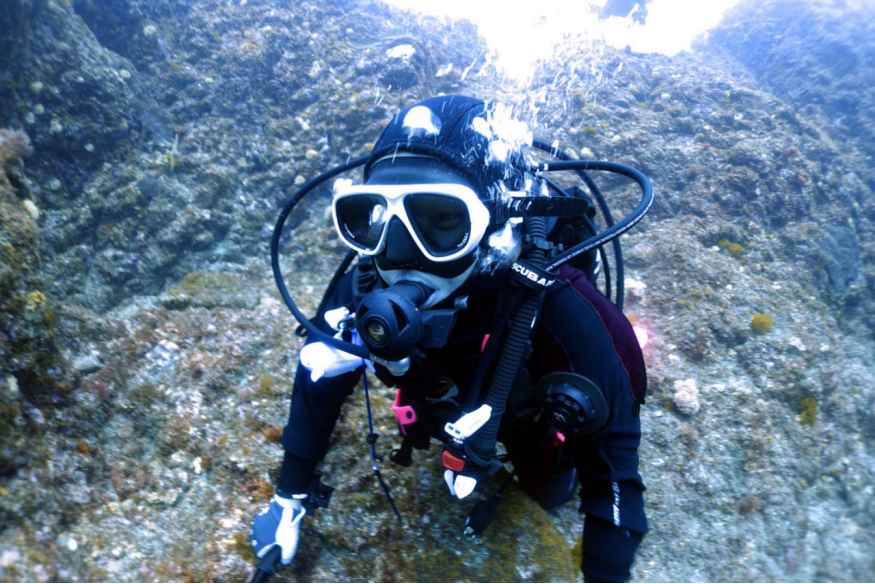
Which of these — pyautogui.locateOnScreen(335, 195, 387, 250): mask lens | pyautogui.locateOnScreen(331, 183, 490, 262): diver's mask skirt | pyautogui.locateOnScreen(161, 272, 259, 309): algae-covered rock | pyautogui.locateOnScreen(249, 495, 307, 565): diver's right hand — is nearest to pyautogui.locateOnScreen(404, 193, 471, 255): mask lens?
pyautogui.locateOnScreen(331, 183, 490, 262): diver's mask skirt

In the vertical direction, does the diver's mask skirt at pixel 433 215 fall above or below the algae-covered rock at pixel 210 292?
below

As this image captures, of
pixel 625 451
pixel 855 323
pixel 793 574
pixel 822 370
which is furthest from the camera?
pixel 855 323

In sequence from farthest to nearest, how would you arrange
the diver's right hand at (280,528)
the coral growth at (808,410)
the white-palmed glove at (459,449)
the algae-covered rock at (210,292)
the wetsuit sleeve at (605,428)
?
the algae-covered rock at (210,292)
the coral growth at (808,410)
the diver's right hand at (280,528)
the wetsuit sleeve at (605,428)
the white-palmed glove at (459,449)

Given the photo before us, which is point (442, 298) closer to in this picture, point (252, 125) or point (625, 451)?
point (625, 451)

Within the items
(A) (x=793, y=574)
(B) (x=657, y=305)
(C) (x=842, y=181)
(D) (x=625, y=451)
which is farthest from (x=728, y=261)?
(D) (x=625, y=451)

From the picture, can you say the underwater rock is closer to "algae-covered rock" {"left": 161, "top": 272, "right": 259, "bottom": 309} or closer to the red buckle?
the red buckle

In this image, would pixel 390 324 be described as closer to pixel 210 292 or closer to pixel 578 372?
pixel 578 372

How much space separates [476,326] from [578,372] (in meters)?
0.50

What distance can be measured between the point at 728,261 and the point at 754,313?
32.5 inches

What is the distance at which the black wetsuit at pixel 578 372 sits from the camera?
1803 mm

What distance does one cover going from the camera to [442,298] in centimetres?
184

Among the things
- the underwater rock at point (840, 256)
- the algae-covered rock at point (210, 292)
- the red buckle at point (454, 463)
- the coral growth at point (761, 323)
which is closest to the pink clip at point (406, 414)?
the red buckle at point (454, 463)

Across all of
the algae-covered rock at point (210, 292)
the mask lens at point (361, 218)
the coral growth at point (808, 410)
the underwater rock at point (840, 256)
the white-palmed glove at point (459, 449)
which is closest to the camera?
the white-palmed glove at point (459, 449)

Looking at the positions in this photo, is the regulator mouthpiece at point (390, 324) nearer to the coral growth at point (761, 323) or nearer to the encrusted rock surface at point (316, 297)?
the encrusted rock surface at point (316, 297)
